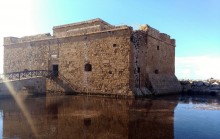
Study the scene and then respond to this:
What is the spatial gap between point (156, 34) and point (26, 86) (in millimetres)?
11755

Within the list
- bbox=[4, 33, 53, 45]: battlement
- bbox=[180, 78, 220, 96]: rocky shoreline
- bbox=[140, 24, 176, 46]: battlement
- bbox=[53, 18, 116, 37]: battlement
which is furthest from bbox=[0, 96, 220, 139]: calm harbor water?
bbox=[180, 78, 220, 96]: rocky shoreline

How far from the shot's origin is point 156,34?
63.1ft

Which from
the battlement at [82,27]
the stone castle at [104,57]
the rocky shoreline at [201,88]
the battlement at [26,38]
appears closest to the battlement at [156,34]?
the stone castle at [104,57]

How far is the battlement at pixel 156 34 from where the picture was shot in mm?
17562

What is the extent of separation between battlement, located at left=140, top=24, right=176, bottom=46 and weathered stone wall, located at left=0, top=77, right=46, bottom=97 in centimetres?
971

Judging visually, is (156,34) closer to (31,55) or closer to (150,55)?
(150,55)

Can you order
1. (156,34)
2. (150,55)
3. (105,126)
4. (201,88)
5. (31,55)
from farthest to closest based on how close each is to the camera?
1. (201,88)
2. (31,55)
3. (156,34)
4. (150,55)
5. (105,126)

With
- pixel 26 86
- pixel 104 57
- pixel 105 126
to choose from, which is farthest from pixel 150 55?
pixel 105 126

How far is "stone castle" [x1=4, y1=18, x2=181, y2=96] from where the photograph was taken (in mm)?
15969

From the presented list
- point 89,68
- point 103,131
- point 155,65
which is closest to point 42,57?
point 89,68

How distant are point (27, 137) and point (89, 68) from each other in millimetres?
12450

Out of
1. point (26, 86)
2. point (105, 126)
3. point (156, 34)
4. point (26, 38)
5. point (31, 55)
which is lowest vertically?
point (105, 126)

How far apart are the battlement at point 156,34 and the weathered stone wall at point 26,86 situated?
9.71 metres

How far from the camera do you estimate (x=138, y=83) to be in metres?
16.5
